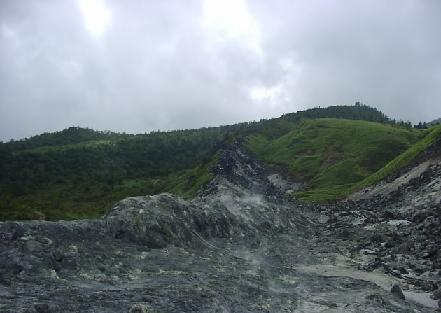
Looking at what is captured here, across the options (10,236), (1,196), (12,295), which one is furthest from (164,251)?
(1,196)

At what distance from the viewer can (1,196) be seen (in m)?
158

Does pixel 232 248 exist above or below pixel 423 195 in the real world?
below

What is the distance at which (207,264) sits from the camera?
34.9 meters

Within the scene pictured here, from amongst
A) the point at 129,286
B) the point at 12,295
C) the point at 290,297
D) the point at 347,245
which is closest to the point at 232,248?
the point at 347,245

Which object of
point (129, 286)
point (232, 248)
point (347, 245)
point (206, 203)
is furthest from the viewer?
point (206, 203)

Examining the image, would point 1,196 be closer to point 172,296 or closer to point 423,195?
point 423,195

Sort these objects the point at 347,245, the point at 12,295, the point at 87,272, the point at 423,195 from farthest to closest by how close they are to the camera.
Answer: the point at 423,195
the point at 347,245
the point at 87,272
the point at 12,295

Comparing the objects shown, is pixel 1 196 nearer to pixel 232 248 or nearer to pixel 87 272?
pixel 232 248

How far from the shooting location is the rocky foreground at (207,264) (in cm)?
2345

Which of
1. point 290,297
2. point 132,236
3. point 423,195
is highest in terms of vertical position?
point 423,195

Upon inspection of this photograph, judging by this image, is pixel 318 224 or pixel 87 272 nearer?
pixel 87 272

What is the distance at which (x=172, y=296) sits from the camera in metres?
23.5

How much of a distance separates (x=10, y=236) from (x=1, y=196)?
467 ft

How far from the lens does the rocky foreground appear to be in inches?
923
